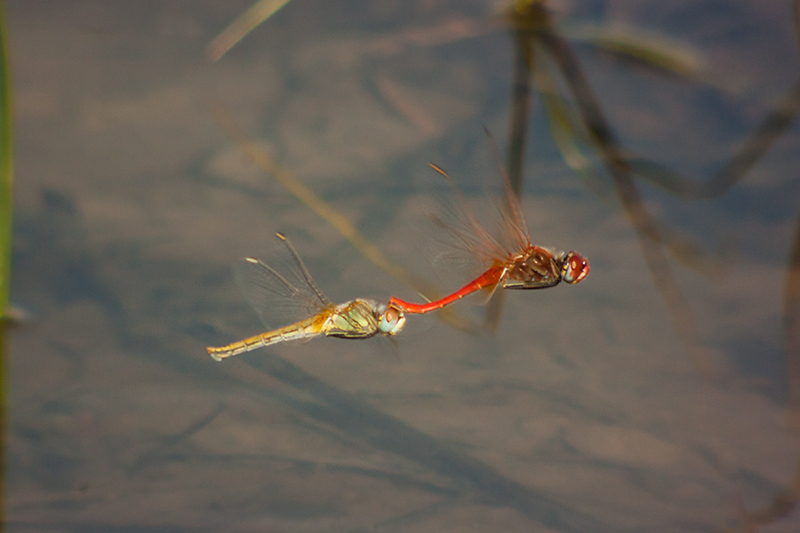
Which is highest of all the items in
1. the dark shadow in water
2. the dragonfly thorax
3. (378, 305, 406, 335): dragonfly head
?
the dragonfly thorax

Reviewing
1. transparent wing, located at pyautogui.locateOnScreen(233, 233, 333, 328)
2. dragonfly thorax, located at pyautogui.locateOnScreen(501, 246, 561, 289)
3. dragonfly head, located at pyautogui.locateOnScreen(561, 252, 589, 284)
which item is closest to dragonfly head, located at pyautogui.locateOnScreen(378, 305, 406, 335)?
transparent wing, located at pyautogui.locateOnScreen(233, 233, 333, 328)

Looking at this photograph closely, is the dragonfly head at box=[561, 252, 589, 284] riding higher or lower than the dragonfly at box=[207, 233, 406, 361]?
higher

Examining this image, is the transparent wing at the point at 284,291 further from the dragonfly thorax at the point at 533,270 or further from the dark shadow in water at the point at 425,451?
the dragonfly thorax at the point at 533,270

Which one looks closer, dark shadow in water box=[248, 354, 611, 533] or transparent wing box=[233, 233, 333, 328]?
dark shadow in water box=[248, 354, 611, 533]

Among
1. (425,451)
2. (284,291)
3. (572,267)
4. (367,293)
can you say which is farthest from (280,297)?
(572,267)

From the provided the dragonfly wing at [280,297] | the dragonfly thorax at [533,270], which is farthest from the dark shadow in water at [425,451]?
the dragonfly thorax at [533,270]

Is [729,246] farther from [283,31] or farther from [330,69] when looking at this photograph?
[283,31]

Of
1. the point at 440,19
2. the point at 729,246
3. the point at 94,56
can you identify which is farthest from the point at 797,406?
the point at 94,56

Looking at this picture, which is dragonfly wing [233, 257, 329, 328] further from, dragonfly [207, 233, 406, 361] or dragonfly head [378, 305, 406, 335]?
dragonfly head [378, 305, 406, 335]
